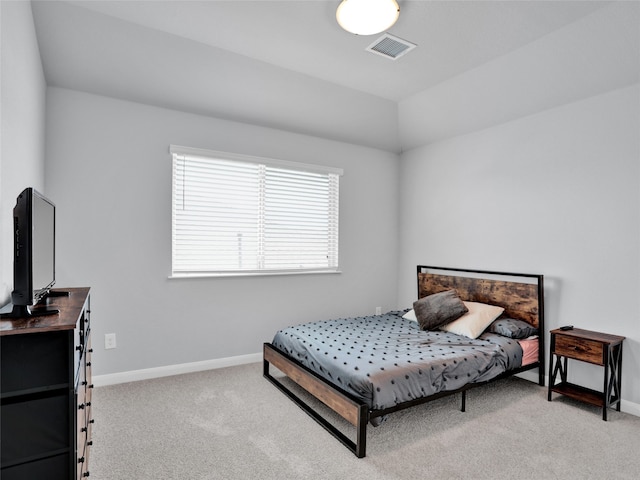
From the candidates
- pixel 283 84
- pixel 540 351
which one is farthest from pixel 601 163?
pixel 283 84

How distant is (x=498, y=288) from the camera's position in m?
3.70

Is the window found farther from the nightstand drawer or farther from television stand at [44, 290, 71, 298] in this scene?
the nightstand drawer

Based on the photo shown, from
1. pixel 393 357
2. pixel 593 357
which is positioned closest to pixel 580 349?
pixel 593 357

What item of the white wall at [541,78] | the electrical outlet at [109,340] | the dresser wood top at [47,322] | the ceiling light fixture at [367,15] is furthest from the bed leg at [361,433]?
the white wall at [541,78]

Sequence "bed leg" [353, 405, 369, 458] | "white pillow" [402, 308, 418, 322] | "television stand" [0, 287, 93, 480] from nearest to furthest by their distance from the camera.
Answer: "television stand" [0, 287, 93, 480], "bed leg" [353, 405, 369, 458], "white pillow" [402, 308, 418, 322]

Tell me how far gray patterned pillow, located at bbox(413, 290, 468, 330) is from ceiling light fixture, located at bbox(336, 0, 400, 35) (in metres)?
2.41

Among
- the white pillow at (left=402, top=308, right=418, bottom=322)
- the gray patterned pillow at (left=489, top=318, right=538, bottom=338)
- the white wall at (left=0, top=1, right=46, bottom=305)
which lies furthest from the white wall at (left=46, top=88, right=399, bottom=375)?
the gray patterned pillow at (left=489, top=318, right=538, bottom=338)

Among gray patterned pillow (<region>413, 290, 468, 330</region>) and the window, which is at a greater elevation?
the window

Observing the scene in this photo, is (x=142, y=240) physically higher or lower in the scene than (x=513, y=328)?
higher

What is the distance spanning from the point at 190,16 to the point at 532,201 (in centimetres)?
326

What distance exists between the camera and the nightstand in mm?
2742

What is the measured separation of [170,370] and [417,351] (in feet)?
7.37

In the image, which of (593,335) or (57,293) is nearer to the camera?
(57,293)

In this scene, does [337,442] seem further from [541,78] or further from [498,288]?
[541,78]
